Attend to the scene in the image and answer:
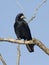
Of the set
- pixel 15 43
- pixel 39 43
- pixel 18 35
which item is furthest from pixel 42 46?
pixel 18 35

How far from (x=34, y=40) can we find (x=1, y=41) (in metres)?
0.86

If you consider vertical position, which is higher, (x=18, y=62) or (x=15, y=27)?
(x=15, y=27)

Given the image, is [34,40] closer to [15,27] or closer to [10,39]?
[10,39]

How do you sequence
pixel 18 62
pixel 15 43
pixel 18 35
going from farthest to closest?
pixel 18 35 < pixel 15 43 < pixel 18 62

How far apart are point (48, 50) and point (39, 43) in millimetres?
270

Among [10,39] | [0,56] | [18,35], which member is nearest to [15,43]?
[10,39]

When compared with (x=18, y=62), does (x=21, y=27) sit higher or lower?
higher

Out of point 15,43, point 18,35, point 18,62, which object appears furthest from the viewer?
point 18,35

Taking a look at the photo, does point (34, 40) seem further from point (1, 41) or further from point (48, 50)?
point (1, 41)

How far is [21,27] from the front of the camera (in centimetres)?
991

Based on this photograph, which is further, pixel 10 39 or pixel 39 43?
pixel 10 39

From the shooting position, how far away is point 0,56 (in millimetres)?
5875

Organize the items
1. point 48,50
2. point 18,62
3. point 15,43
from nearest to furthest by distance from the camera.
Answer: point 18,62, point 48,50, point 15,43

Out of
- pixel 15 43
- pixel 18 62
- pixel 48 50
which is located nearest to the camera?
pixel 18 62
